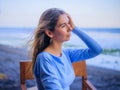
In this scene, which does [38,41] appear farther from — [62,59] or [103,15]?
[103,15]

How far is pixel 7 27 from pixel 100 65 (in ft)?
2.68

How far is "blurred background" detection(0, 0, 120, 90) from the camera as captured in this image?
1713 mm

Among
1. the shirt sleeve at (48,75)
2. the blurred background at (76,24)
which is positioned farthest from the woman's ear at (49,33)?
the blurred background at (76,24)

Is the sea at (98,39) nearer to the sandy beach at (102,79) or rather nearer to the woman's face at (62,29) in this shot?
the sandy beach at (102,79)

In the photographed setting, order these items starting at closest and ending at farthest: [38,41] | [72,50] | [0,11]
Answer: [38,41], [72,50], [0,11]

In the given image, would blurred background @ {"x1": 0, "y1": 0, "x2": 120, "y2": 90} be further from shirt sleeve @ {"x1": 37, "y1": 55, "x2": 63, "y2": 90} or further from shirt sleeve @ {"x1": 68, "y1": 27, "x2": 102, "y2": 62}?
shirt sleeve @ {"x1": 37, "y1": 55, "x2": 63, "y2": 90}

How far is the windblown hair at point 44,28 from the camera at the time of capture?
893 mm

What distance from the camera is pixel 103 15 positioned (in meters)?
1.74

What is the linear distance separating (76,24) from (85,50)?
27.8 inches

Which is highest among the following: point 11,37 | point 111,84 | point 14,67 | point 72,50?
point 72,50

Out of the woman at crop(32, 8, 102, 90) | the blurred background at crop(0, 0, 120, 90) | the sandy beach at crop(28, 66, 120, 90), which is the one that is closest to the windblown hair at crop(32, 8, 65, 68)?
the woman at crop(32, 8, 102, 90)

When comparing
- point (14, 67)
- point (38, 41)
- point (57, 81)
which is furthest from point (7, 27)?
point (57, 81)

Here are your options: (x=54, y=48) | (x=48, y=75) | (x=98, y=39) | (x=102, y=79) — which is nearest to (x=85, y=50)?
(x=54, y=48)

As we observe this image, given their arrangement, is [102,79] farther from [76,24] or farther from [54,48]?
[54,48]
